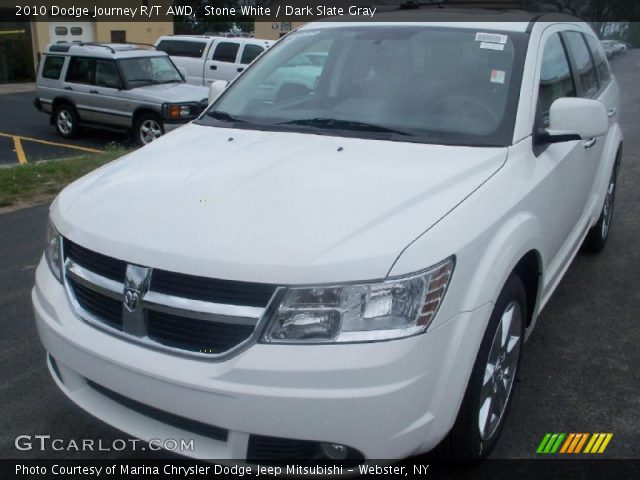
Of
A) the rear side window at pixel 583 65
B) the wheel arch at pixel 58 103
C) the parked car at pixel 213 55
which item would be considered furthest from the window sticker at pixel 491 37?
the parked car at pixel 213 55

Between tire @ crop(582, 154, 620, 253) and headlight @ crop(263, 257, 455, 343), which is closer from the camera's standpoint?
headlight @ crop(263, 257, 455, 343)

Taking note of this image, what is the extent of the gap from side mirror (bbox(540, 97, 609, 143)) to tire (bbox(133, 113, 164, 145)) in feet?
29.6

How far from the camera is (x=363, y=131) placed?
3.35 meters

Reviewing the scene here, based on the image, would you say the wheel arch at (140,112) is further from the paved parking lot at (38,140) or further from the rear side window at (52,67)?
the rear side window at (52,67)

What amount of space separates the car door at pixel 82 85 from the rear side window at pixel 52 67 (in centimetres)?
33

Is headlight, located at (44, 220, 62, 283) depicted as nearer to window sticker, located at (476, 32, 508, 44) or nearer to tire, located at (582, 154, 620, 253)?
window sticker, located at (476, 32, 508, 44)

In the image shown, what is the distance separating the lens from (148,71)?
489 inches

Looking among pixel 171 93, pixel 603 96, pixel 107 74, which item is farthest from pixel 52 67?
pixel 603 96

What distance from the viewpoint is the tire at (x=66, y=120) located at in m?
12.9

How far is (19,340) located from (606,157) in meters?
4.01

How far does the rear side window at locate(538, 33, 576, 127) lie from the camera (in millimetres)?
3588

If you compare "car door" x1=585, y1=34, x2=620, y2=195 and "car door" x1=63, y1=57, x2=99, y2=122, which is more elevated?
"car door" x1=585, y1=34, x2=620, y2=195

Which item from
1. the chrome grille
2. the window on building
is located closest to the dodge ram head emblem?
the chrome grille

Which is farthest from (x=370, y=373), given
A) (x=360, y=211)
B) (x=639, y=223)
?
(x=639, y=223)
